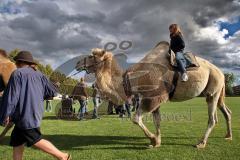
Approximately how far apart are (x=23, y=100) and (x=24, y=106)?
0.10 m

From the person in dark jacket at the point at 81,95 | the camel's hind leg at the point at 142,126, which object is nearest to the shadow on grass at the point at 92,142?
the camel's hind leg at the point at 142,126

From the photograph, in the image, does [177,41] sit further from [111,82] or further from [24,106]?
[24,106]

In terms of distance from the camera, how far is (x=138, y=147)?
916 cm

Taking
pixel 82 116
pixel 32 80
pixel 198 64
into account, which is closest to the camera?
pixel 32 80

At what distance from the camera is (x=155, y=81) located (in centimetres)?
934

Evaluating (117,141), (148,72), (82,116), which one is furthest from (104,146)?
(82,116)

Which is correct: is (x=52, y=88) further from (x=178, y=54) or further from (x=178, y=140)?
(x=178, y=140)

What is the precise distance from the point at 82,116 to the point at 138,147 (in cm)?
938

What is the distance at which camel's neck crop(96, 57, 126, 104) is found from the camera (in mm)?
9695

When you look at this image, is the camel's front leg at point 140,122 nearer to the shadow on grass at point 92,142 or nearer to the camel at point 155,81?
the camel at point 155,81

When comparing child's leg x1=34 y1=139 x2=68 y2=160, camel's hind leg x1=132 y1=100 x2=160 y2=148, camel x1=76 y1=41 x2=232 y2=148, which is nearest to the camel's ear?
camel x1=76 y1=41 x2=232 y2=148

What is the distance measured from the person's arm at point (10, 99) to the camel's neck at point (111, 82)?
13.0 feet

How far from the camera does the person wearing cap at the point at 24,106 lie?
5.82 m

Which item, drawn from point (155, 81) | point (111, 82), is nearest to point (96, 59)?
point (111, 82)
